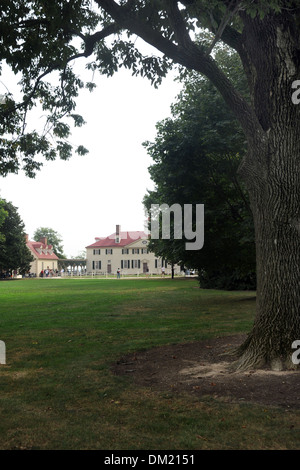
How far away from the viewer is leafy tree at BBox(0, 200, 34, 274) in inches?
2621

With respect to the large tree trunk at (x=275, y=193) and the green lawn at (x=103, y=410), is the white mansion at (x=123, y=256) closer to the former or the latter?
the green lawn at (x=103, y=410)

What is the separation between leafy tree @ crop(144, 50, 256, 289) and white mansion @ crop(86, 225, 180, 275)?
64.3 metres

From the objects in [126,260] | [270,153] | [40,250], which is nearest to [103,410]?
[270,153]

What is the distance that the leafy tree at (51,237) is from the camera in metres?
123

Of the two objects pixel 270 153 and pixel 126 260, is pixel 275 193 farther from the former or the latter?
pixel 126 260

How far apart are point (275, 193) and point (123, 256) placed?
269 ft

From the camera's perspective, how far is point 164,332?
10758mm

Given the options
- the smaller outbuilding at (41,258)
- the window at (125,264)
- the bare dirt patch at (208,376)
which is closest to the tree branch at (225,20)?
the bare dirt patch at (208,376)

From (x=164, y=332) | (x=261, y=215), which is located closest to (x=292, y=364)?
(x=261, y=215)

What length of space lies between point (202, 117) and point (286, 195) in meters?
9.91

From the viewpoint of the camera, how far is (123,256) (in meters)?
87.9

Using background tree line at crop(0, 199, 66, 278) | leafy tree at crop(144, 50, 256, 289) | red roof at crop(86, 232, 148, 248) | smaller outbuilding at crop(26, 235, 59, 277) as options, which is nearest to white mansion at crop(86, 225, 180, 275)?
red roof at crop(86, 232, 148, 248)
